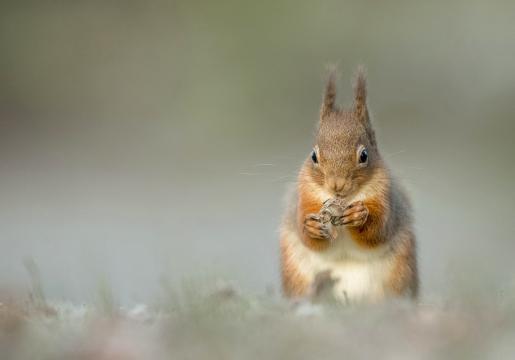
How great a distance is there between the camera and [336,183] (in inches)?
169

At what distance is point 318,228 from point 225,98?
332 inches

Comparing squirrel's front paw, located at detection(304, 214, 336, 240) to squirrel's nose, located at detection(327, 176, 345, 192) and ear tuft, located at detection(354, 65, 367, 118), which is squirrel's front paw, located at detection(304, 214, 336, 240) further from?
ear tuft, located at detection(354, 65, 367, 118)

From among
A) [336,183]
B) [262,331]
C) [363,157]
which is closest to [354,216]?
[336,183]

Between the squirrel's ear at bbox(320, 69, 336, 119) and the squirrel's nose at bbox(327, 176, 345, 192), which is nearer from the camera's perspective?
the squirrel's nose at bbox(327, 176, 345, 192)

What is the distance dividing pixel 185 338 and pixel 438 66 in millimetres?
9931

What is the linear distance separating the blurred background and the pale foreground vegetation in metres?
6.24

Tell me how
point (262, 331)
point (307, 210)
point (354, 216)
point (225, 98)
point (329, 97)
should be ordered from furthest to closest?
point (225, 98) < point (329, 97) < point (307, 210) < point (354, 216) < point (262, 331)

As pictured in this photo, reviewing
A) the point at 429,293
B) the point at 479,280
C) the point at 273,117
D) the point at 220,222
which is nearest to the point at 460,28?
the point at 273,117

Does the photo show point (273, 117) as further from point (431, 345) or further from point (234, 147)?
point (431, 345)

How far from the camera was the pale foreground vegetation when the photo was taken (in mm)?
3021

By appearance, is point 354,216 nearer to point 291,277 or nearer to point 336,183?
point 336,183

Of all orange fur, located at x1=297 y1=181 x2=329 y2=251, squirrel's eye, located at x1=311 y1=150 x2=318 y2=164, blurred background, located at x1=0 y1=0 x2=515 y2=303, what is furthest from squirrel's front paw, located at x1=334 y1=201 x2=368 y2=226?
blurred background, located at x1=0 y1=0 x2=515 y2=303

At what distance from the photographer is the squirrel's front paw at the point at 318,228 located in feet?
13.8

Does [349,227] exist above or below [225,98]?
below
